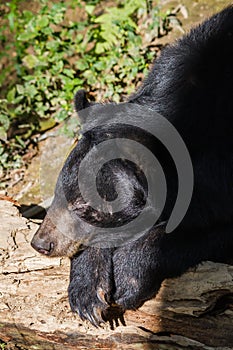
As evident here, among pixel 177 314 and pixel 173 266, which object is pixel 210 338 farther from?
pixel 173 266

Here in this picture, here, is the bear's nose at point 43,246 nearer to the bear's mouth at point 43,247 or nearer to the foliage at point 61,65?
the bear's mouth at point 43,247

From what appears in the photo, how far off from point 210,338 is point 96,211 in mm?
972

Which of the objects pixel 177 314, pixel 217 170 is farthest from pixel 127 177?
pixel 177 314

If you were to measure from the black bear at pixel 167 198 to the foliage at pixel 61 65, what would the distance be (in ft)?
9.19

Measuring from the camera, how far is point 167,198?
347cm

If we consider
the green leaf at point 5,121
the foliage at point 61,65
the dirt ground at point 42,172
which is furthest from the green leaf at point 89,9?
the green leaf at point 5,121

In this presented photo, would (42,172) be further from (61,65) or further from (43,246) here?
(43,246)

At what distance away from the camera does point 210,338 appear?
3484mm

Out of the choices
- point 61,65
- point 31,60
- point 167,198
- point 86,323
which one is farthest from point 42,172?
point 167,198

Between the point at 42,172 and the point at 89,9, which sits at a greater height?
the point at 89,9

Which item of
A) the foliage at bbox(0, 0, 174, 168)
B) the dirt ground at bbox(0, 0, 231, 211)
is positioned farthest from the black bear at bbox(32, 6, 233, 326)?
the foliage at bbox(0, 0, 174, 168)

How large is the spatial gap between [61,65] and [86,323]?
144 inches

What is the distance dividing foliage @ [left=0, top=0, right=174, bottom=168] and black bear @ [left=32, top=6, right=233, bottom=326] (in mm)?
2801

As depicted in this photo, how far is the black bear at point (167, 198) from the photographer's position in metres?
3.50
